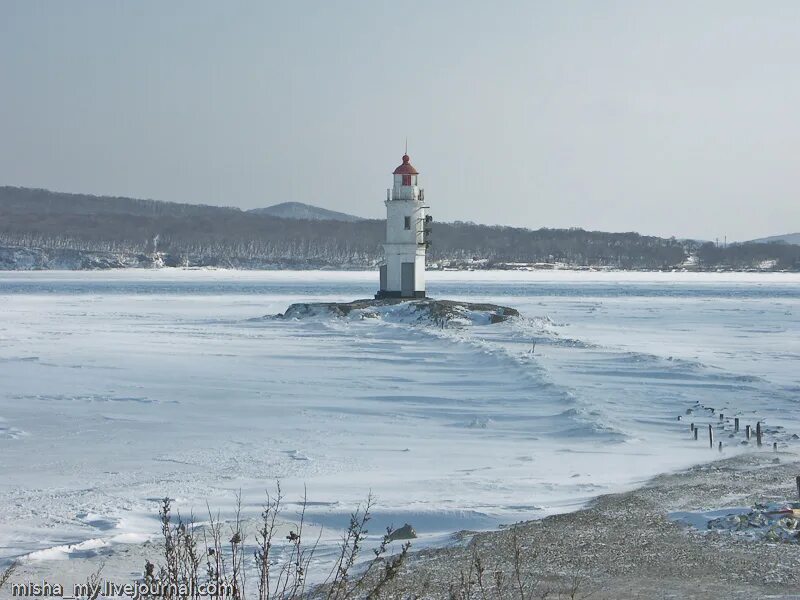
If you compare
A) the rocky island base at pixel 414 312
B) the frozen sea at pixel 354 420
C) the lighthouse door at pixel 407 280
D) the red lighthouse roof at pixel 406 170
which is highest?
the red lighthouse roof at pixel 406 170

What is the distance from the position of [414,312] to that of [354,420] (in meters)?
22.6

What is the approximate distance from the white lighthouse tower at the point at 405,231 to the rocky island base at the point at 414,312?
1978mm

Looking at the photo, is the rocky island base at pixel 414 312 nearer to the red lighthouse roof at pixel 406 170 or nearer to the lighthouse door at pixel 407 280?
the lighthouse door at pixel 407 280

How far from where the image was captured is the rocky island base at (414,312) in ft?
122

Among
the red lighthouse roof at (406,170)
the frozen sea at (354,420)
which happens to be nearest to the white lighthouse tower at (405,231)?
the red lighthouse roof at (406,170)

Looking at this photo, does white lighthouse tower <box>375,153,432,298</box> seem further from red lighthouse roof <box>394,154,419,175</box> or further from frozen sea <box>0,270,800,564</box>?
frozen sea <box>0,270,800,564</box>

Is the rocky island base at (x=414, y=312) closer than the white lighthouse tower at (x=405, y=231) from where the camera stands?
Yes

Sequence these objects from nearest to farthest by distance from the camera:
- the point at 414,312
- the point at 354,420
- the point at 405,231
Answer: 1. the point at 354,420
2. the point at 414,312
3. the point at 405,231

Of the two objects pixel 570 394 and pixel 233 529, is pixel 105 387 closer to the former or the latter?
pixel 570 394

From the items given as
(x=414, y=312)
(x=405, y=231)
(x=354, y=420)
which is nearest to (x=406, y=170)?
(x=405, y=231)

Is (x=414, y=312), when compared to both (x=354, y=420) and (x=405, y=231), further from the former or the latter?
(x=354, y=420)

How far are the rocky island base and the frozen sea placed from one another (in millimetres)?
4767

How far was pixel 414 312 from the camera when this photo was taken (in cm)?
3834

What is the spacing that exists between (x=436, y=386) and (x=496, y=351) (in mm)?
6472
